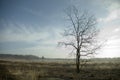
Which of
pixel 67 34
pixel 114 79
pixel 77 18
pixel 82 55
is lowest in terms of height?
pixel 114 79

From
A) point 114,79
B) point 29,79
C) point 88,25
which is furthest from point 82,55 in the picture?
→ point 29,79

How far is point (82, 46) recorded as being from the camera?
77.2ft

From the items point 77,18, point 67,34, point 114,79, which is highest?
point 77,18

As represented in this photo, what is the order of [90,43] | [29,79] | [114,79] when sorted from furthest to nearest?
[90,43] < [114,79] < [29,79]

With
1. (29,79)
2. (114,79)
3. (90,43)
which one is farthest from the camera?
(90,43)

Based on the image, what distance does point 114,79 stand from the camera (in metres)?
14.8

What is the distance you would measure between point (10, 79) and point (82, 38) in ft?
45.1

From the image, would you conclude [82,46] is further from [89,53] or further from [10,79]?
[10,79]

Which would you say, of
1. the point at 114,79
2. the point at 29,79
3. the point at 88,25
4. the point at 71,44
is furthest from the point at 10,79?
the point at 88,25

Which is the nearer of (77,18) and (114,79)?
(114,79)

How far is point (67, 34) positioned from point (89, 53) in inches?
169

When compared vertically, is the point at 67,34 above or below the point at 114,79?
above

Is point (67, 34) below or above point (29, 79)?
above

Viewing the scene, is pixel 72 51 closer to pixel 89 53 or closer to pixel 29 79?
pixel 89 53
